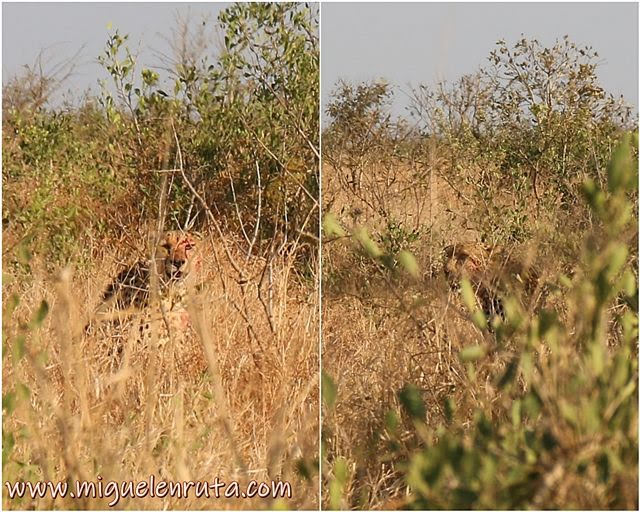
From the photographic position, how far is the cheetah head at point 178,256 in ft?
9.55

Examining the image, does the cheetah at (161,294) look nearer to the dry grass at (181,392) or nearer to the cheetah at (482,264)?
the dry grass at (181,392)

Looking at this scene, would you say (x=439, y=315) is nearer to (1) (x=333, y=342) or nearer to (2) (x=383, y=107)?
(1) (x=333, y=342)

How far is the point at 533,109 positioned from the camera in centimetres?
327

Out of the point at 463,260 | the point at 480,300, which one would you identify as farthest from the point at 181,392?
the point at 463,260

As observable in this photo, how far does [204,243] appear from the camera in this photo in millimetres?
2973

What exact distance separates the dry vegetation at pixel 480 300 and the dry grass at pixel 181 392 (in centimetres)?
11

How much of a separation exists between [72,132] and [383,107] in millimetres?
1049

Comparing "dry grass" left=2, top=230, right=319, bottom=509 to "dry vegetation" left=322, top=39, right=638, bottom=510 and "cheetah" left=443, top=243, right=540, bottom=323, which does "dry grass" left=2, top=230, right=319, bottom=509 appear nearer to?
"dry vegetation" left=322, top=39, right=638, bottom=510

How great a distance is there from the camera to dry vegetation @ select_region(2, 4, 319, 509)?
7.01 ft

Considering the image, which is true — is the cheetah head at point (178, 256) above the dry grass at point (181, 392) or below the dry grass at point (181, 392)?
above

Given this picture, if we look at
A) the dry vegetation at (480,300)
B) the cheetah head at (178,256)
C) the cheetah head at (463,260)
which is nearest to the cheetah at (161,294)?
the cheetah head at (178,256)

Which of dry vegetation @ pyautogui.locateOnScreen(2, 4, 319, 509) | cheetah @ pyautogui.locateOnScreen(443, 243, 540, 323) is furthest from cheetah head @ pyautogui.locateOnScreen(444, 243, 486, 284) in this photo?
dry vegetation @ pyautogui.locateOnScreen(2, 4, 319, 509)

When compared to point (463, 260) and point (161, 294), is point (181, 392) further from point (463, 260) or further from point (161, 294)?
point (463, 260)

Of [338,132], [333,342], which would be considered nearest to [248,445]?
[333,342]
